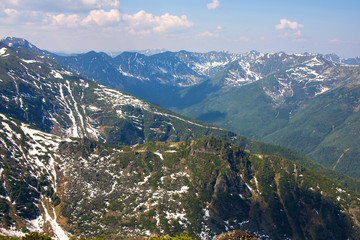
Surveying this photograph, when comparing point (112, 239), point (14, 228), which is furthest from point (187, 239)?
point (14, 228)

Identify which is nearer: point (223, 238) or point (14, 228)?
point (223, 238)

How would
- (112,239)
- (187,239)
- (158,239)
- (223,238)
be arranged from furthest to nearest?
(112,239), (158,239), (187,239), (223,238)

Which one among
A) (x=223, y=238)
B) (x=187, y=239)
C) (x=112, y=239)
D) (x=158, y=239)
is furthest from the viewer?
(x=112, y=239)

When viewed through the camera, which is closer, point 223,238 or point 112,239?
point 223,238

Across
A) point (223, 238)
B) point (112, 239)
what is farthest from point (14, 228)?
point (223, 238)

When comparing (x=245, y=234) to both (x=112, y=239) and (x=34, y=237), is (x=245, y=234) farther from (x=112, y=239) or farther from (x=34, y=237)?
(x=112, y=239)

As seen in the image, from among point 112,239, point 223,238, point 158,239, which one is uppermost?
point 223,238

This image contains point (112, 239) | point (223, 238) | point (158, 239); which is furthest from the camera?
point (112, 239)

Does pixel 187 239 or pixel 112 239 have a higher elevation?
pixel 187 239

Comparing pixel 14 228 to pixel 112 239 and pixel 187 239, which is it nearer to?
pixel 112 239
